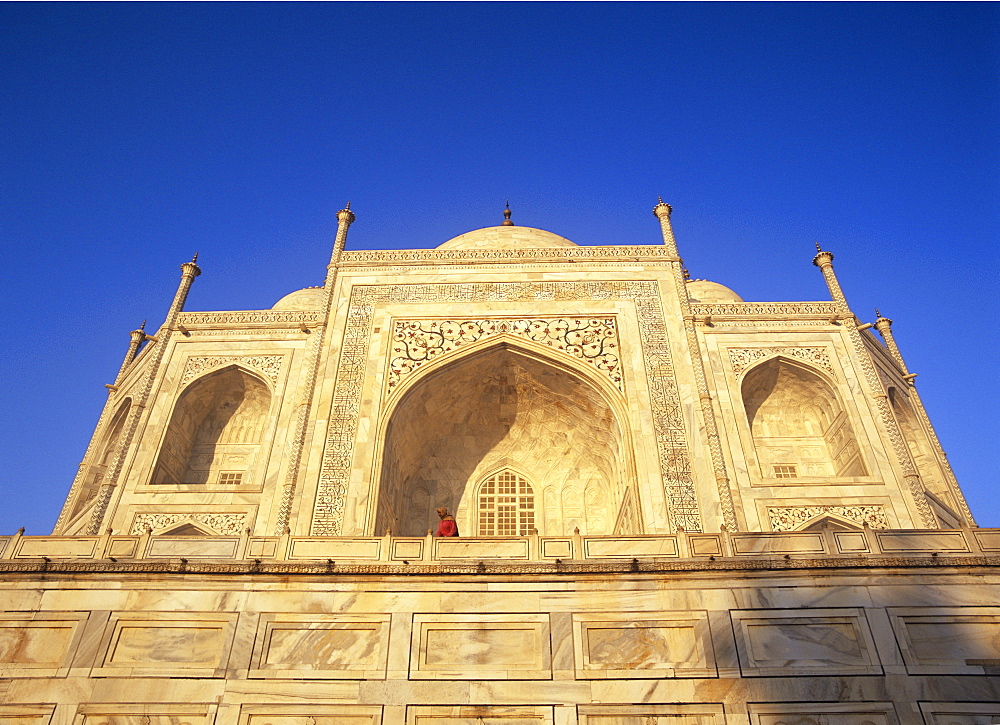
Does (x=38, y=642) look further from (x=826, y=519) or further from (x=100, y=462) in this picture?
(x=826, y=519)

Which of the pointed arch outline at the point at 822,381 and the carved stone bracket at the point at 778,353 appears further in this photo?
the carved stone bracket at the point at 778,353

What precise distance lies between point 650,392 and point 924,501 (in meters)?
4.76

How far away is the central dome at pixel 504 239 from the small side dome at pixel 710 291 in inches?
131

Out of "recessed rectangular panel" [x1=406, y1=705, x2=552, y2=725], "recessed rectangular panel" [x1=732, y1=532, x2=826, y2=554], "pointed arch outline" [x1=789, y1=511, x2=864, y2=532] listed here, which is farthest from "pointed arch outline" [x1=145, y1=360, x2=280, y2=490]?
"pointed arch outline" [x1=789, y1=511, x2=864, y2=532]

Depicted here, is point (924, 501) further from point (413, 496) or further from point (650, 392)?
point (413, 496)

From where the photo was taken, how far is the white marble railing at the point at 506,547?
8.17m

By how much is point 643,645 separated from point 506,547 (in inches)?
71.2

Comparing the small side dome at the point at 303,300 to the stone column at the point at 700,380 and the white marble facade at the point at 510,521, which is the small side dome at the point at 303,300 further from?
the stone column at the point at 700,380

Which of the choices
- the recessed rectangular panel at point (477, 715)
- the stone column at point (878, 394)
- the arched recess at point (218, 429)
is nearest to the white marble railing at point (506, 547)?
the recessed rectangular panel at point (477, 715)

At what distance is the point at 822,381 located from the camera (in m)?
14.2

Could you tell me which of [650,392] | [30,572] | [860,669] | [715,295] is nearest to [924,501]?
[650,392]

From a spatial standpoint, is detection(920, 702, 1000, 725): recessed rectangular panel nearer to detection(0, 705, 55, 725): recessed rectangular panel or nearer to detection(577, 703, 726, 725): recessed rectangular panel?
detection(577, 703, 726, 725): recessed rectangular panel

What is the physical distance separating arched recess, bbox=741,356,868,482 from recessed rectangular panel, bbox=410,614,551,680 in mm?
7438

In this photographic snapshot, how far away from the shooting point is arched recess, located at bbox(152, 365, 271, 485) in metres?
14.3
